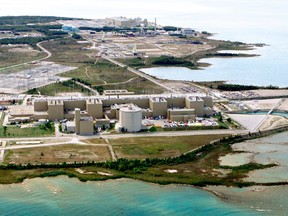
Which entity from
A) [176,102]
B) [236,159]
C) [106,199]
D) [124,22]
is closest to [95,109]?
[176,102]

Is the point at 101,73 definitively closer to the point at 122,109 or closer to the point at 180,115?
the point at 180,115

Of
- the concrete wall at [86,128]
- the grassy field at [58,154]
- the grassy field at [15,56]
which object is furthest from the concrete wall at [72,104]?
the grassy field at [15,56]

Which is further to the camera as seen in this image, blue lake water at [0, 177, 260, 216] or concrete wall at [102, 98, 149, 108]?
concrete wall at [102, 98, 149, 108]

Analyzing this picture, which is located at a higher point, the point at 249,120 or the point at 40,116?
the point at 40,116

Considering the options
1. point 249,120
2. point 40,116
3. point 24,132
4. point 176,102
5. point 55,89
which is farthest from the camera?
point 55,89

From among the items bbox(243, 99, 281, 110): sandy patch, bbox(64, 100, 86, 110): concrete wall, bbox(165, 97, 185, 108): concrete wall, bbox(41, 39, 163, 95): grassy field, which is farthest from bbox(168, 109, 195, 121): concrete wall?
bbox(41, 39, 163, 95): grassy field

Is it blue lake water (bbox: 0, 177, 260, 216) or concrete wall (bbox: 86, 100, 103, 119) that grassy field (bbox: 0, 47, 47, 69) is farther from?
blue lake water (bbox: 0, 177, 260, 216)
